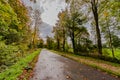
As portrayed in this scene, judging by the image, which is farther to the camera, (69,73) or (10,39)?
(10,39)

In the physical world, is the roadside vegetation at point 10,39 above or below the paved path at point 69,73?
above

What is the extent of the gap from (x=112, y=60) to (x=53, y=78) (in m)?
10.9

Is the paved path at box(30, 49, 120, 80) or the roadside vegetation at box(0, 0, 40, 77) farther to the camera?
the paved path at box(30, 49, 120, 80)

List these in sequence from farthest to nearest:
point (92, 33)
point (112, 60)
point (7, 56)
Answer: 1. point (92, 33)
2. point (112, 60)
3. point (7, 56)

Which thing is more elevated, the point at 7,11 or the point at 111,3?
the point at 111,3

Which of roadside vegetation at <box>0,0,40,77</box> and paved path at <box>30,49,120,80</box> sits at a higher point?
roadside vegetation at <box>0,0,40,77</box>

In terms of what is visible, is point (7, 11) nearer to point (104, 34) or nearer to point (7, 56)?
point (7, 56)

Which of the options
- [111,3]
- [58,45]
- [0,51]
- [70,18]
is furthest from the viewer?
[58,45]

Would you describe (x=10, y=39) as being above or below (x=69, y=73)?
above

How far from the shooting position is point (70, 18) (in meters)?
36.8

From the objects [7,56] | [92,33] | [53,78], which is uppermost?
[92,33]

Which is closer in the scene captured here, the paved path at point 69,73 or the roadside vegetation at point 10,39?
the roadside vegetation at point 10,39

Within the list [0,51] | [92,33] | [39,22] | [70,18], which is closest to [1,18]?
[0,51]

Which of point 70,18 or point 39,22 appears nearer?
point 70,18
